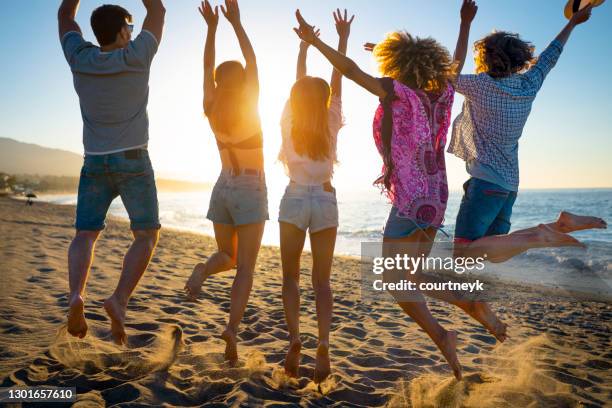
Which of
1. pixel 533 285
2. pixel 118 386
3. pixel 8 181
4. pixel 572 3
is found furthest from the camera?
pixel 8 181

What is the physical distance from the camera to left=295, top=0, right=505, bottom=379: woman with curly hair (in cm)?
286

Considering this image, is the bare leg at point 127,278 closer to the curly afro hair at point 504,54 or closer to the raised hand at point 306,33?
the raised hand at point 306,33

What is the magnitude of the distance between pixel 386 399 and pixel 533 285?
8.03 m

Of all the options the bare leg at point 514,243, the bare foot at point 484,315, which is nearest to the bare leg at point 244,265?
the bare leg at point 514,243

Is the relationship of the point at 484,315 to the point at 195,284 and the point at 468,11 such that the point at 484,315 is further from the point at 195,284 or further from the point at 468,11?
the point at 468,11

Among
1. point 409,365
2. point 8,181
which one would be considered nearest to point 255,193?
point 409,365

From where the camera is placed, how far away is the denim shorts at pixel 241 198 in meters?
3.29

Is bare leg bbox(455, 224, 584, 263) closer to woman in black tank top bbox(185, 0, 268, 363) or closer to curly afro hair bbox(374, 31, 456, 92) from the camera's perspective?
curly afro hair bbox(374, 31, 456, 92)

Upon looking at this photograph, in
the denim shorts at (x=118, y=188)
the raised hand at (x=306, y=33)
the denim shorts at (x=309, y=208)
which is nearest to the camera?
the raised hand at (x=306, y=33)

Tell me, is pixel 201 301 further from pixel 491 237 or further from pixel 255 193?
pixel 491 237

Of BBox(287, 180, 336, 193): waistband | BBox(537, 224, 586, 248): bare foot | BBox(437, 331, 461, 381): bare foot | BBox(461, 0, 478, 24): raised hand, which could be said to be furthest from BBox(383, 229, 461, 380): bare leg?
BBox(461, 0, 478, 24): raised hand

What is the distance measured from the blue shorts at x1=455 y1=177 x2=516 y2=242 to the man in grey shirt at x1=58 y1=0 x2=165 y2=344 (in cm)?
229

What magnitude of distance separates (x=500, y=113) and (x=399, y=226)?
44.0 inches

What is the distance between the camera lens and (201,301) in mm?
5723
